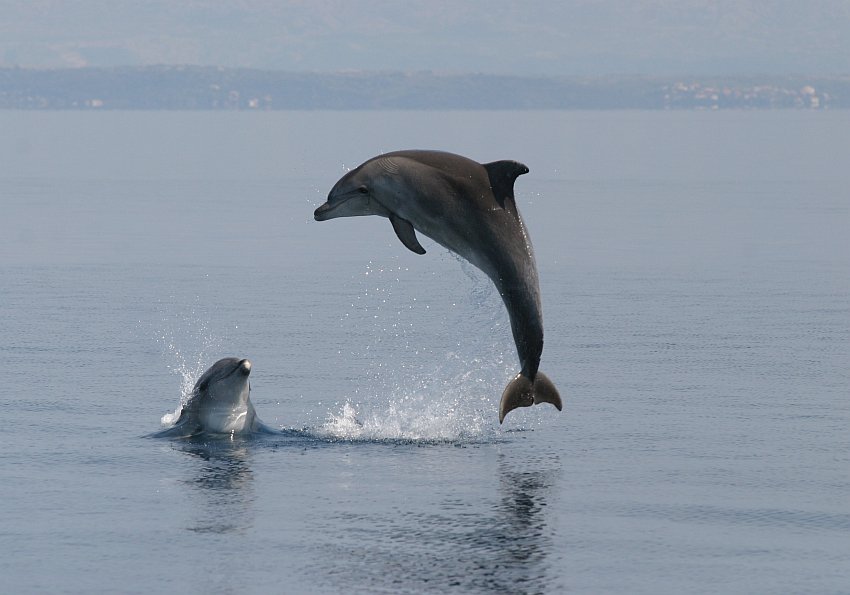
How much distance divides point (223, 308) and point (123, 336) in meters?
4.37

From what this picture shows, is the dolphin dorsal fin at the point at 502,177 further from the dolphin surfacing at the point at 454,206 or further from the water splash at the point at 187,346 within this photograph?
the water splash at the point at 187,346

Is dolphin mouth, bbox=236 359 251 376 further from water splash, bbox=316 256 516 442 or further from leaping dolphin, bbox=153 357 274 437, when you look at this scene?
water splash, bbox=316 256 516 442

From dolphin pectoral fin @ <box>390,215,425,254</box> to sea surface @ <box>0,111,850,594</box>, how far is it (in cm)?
112

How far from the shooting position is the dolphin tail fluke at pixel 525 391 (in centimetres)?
2041

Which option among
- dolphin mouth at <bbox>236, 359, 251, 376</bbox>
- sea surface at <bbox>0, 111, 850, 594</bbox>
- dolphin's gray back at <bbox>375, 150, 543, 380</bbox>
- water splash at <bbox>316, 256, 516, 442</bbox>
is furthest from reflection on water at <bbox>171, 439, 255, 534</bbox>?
dolphin's gray back at <bbox>375, 150, 543, 380</bbox>

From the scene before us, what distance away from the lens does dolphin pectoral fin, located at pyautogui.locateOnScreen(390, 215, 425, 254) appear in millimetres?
19234

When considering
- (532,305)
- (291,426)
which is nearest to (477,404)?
(291,426)

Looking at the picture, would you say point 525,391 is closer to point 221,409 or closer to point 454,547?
point 454,547

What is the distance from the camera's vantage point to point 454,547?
17.3 meters

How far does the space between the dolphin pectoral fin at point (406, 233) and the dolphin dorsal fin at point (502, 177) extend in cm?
112

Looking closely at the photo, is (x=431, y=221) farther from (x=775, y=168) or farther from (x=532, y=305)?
(x=775, y=168)

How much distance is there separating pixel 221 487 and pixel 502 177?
5262mm

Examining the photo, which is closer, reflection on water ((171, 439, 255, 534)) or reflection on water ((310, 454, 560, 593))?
reflection on water ((310, 454, 560, 593))

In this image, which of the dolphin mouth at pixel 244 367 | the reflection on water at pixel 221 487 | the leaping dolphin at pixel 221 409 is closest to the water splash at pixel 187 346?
the leaping dolphin at pixel 221 409
